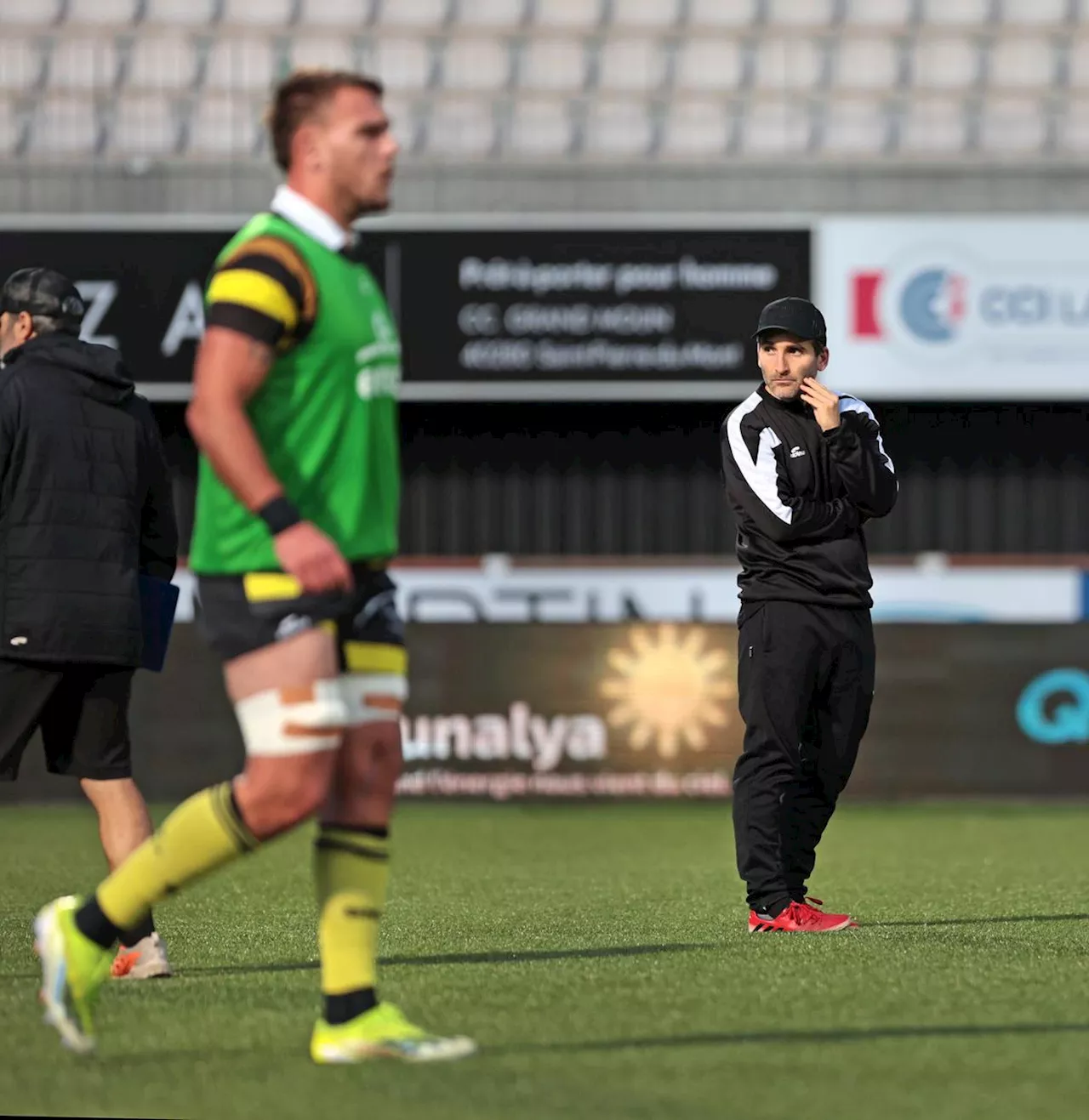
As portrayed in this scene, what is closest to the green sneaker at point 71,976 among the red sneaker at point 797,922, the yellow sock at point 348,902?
the yellow sock at point 348,902

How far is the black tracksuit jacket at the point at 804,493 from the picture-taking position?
612 centimetres

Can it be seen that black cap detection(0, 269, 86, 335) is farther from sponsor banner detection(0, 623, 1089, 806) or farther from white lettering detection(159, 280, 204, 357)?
white lettering detection(159, 280, 204, 357)

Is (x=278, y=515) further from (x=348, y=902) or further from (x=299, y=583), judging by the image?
(x=348, y=902)

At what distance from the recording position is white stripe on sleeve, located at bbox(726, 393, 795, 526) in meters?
6.11

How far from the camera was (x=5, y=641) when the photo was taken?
201 inches

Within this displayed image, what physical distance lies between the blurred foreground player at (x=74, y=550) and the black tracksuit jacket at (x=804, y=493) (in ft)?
5.50

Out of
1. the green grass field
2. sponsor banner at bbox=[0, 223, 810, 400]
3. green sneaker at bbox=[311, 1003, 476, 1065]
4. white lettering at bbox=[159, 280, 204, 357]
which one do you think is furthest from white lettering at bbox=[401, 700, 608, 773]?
green sneaker at bbox=[311, 1003, 476, 1065]

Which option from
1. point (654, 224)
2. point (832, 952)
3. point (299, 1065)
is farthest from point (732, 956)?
point (654, 224)

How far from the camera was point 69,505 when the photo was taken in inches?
203

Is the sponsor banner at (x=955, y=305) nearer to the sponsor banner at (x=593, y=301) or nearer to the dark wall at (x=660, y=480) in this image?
the sponsor banner at (x=593, y=301)

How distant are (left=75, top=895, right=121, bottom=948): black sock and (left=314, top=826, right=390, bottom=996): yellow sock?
361 mm

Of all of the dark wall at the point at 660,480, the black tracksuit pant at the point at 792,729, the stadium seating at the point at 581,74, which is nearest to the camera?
the black tracksuit pant at the point at 792,729

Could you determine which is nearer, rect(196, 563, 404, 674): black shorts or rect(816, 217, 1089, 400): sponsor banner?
rect(196, 563, 404, 674): black shorts

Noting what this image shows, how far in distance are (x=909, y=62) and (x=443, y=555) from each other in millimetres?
5145
